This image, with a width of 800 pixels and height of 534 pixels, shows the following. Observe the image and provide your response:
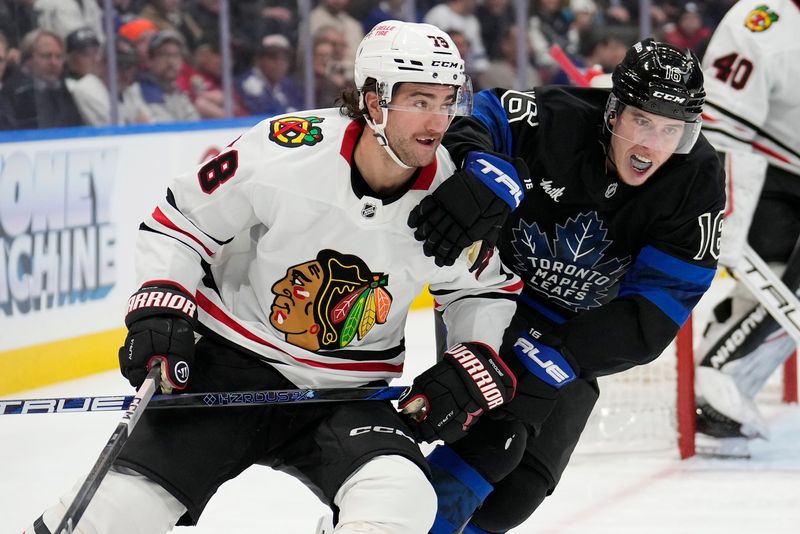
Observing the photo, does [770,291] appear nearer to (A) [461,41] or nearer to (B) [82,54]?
(B) [82,54]

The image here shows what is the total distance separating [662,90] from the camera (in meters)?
2.60

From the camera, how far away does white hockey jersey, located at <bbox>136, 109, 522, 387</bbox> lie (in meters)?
2.37

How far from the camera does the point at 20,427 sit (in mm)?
4266

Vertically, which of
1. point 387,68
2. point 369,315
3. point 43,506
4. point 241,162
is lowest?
point 43,506

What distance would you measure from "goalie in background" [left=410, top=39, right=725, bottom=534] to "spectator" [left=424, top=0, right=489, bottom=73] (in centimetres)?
423

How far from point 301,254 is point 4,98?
280 cm

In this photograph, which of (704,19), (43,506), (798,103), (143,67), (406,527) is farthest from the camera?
(704,19)

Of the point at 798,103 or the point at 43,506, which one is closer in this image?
the point at 43,506

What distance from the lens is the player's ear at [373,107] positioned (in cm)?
238

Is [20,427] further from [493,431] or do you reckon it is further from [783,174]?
[783,174]

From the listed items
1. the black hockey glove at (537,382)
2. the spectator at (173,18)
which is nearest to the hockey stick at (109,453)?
the black hockey glove at (537,382)

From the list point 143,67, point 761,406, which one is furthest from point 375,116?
point 143,67

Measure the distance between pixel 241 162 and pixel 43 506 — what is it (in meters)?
1.56

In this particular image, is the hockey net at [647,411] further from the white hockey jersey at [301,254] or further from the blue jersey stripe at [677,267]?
the white hockey jersey at [301,254]
